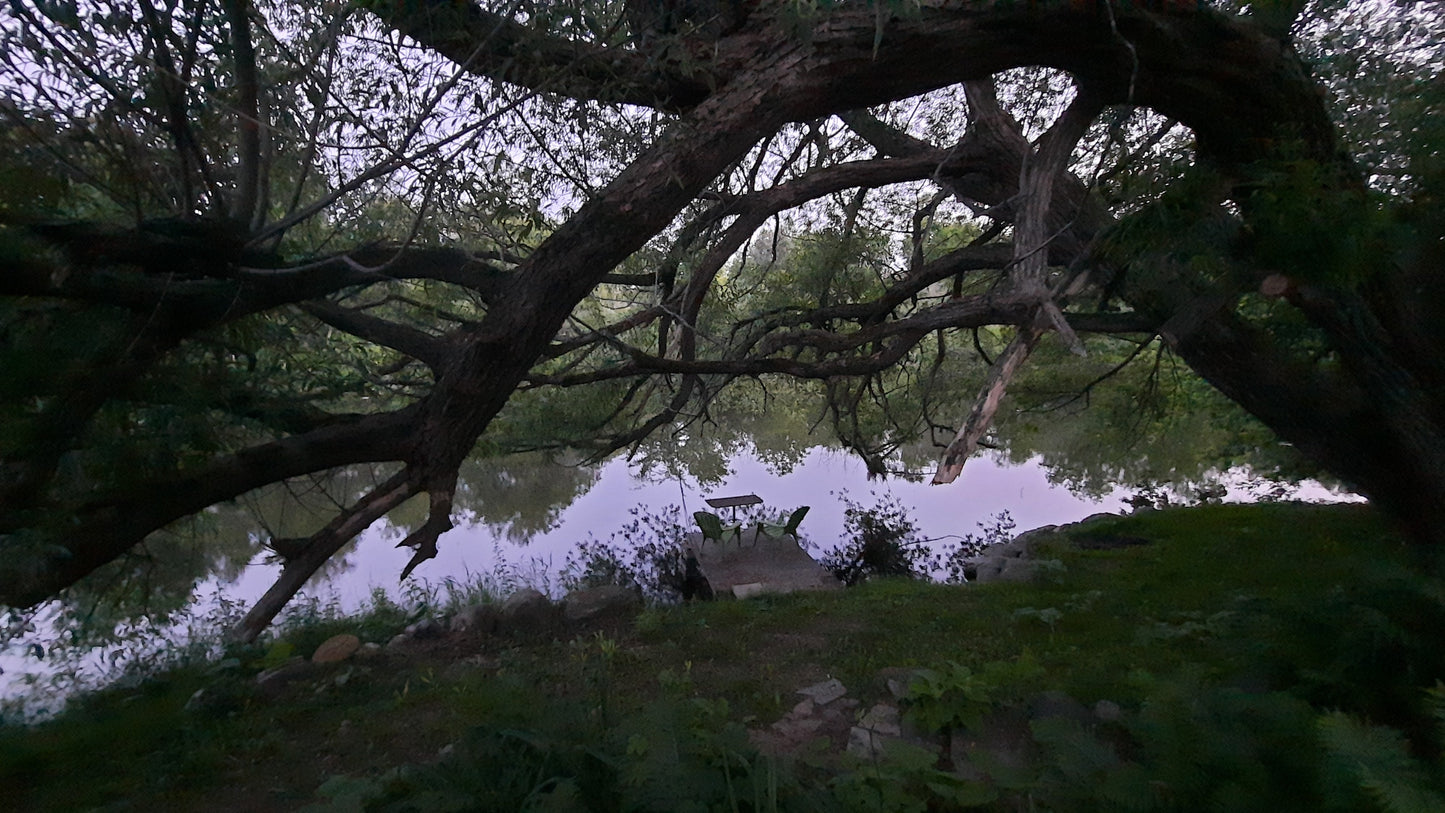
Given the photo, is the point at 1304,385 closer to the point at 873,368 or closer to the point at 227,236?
Result: the point at 873,368

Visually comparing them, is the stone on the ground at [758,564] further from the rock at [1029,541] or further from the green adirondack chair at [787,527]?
the rock at [1029,541]

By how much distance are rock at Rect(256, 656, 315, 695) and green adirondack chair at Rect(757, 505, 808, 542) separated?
494 cm

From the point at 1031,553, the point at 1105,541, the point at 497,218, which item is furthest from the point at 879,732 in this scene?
the point at 1105,541

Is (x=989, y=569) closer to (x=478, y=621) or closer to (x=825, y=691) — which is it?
(x=825, y=691)

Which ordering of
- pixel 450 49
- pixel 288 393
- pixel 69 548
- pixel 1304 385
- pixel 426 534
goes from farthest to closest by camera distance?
pixel 288 393 → pixel 1304 385 → pixel 450 49 → pixel 426 534 → pixel 69 548

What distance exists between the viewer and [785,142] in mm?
6723

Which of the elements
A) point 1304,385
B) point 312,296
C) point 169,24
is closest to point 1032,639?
point 1304,385

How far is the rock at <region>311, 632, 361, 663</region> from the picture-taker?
4918 mm

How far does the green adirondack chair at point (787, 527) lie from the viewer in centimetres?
846

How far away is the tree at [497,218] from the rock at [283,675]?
1.44 m

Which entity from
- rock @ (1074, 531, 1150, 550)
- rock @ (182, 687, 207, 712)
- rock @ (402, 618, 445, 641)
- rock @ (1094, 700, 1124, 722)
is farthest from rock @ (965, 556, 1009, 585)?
rock @ (182, 687, 207, 712)

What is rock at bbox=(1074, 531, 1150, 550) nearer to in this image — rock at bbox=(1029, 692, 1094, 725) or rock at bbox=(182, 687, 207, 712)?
rock at bbox=(1029, 692, 1094, 725)

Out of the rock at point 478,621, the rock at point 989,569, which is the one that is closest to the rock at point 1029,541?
the rock at point 989,569

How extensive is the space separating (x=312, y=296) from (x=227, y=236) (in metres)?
0.55
